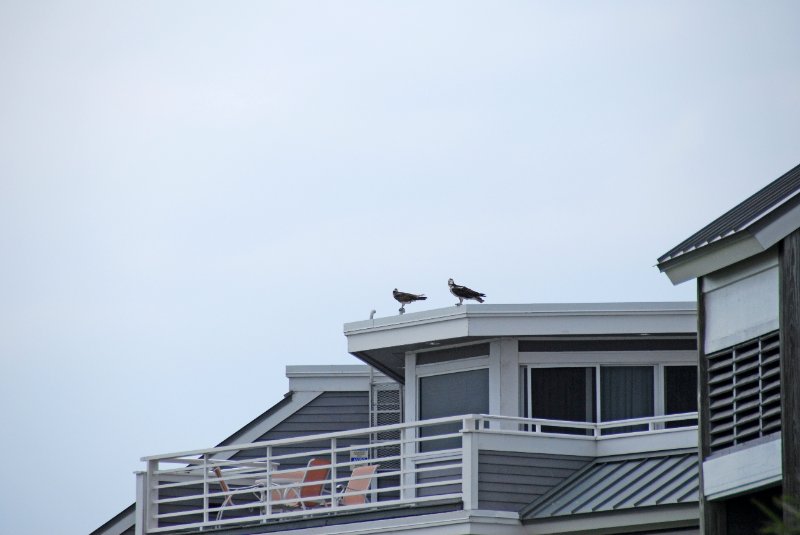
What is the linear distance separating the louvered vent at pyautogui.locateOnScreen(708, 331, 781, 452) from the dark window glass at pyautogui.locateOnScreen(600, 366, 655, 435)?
704 centimetres

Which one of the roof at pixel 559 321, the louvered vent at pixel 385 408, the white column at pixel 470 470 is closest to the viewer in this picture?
the white column at pixel 470 470

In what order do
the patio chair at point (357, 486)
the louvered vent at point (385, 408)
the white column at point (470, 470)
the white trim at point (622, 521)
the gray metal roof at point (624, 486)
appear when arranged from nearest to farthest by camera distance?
the white trim at point (622, 521)
the gray metal roof at point (624, 486)
the white column at point (470, 470)
the patio chair at point (357, 486)
the louvered vent at point (385, 408)

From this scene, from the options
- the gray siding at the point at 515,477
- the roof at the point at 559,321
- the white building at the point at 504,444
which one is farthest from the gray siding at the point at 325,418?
the gray siding at the point at 515,477

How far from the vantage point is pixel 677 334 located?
2164 centimetres

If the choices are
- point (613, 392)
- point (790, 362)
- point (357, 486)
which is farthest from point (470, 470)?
point (790, 362)

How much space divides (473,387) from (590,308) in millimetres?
2155

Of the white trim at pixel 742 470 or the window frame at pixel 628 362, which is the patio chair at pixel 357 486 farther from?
the white trim at pixel 742 470

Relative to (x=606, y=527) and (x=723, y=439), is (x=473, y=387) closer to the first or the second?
(x=606, y=527)

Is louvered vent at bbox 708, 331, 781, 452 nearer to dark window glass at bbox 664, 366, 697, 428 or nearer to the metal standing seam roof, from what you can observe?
the metal standing seam roof

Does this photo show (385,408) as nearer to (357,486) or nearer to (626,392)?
(626,392)

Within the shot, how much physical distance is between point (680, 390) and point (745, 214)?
757 cm

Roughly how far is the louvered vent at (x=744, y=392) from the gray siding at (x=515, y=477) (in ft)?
13.7

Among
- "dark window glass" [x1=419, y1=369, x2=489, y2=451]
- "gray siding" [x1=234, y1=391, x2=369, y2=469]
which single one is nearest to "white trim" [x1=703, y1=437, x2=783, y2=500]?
"dark window glass" [x1=419, y1=369, x2=489, y2=451]

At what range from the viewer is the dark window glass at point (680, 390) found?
2173 cm
